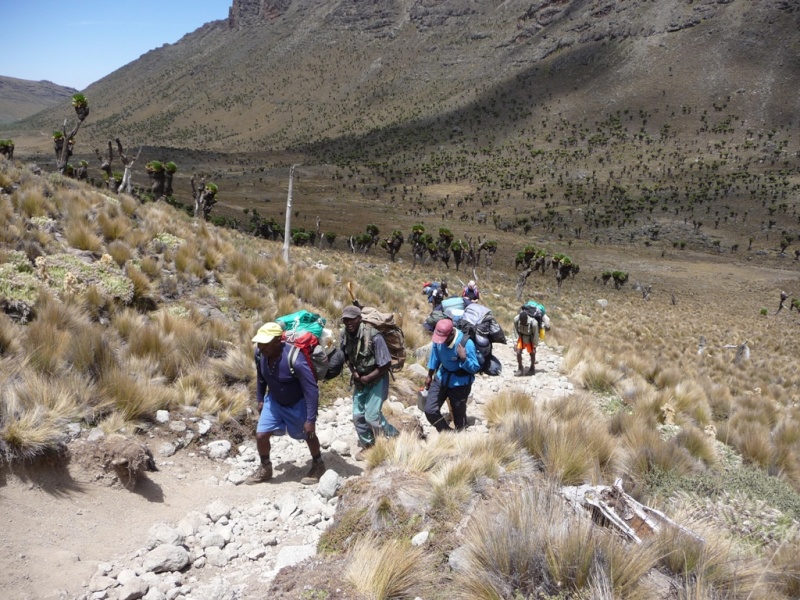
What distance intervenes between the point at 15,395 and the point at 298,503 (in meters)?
2.54

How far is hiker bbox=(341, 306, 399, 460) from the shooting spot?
5.02 meters

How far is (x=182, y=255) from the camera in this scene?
31.4ft

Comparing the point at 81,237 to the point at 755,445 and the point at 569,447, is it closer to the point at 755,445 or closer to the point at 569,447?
the point at 569,447

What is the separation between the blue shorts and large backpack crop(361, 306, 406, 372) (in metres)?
1.11

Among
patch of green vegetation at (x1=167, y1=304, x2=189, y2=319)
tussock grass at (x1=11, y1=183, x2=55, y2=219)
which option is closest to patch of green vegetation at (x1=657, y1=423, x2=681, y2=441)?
patch of green vegetation at (x1=167, y1=304, x2=189, y2=319)

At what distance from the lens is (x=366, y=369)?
16.7 ft

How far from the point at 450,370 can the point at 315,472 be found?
1913 mm

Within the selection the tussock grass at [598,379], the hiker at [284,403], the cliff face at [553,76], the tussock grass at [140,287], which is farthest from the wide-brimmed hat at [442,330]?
the cliff face at [553,76]

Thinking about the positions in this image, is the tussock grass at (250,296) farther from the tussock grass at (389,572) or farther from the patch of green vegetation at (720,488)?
the patch of green vegetation at (720,488)

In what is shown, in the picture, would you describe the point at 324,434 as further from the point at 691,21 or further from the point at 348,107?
the point at 348,107

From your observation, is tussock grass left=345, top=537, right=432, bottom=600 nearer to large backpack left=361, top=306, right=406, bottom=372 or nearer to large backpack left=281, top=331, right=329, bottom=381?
large backpack left=281, top=331, right=329, bottom=381

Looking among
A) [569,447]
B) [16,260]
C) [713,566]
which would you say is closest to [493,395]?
[569,447]

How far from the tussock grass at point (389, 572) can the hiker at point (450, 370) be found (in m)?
2.62

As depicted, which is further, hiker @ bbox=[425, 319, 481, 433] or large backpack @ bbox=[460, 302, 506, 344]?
large backpack @ bbox=[460, 302, 506, 344]
